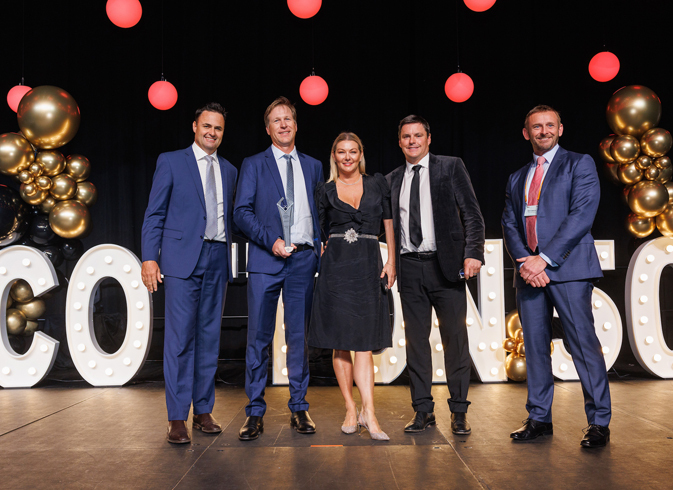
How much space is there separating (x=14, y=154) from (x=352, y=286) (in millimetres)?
3287

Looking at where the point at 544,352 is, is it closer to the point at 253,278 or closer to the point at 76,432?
the point at 253,278

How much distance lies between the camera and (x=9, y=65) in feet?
18.7

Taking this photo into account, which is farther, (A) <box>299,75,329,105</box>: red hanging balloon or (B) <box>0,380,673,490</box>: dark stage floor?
(A) <box>299,75,329,105</box>: red hanging balloon

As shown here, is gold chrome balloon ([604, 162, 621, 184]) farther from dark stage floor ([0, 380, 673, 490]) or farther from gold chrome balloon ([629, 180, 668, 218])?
dark stage floor ([0, 380, 673, 490])

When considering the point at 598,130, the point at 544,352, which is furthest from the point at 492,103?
the point at 544,352

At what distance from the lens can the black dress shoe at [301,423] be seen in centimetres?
274

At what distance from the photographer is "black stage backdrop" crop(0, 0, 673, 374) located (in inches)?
221

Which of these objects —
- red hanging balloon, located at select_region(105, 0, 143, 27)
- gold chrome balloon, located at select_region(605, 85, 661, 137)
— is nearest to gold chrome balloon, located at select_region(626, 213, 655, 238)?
gold chrome balloon, located at select_region(605, 85, 661, 137)

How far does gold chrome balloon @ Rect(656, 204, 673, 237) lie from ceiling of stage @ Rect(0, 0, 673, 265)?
1.28m

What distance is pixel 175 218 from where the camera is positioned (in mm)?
2793

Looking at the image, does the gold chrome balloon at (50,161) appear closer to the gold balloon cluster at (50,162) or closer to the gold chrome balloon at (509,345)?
the gold balloon cluster at (50,162)

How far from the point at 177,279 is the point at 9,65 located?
4.51 metres

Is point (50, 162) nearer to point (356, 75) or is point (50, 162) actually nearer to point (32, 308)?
point (32, 308)

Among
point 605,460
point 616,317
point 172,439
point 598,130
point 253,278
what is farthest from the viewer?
point 598,130
